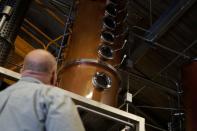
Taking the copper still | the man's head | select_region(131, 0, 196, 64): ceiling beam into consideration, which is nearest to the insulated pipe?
the man's head

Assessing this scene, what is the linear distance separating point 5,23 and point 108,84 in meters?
1.02

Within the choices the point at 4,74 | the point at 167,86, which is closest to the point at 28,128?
the point at 4,74

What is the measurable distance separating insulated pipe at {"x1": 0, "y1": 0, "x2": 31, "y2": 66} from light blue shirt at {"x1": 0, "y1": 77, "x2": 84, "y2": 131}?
1.44 m

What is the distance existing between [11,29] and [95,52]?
75 centimetres

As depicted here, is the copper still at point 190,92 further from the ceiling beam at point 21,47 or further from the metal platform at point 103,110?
the ceiling beam at point 21,47

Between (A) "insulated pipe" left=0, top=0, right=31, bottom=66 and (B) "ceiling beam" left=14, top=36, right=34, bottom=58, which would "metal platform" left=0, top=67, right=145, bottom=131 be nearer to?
(A) "insulated pipe" left=0, top=0, right=31, bottom=66

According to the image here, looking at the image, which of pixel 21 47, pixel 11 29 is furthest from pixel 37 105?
pixel 21 47

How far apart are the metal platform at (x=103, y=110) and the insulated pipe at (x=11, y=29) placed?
747mm

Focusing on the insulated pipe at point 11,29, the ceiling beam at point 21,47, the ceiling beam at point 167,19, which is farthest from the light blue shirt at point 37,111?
the ceiling beam at point 21,47

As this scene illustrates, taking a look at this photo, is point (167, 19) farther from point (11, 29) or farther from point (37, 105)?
point (37, 105)

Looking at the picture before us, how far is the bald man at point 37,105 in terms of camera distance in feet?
4.53

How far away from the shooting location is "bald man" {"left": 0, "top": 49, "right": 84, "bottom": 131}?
1380 mm

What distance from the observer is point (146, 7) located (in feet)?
17.4

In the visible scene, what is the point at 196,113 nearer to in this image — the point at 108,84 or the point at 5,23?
the point at 108,84
